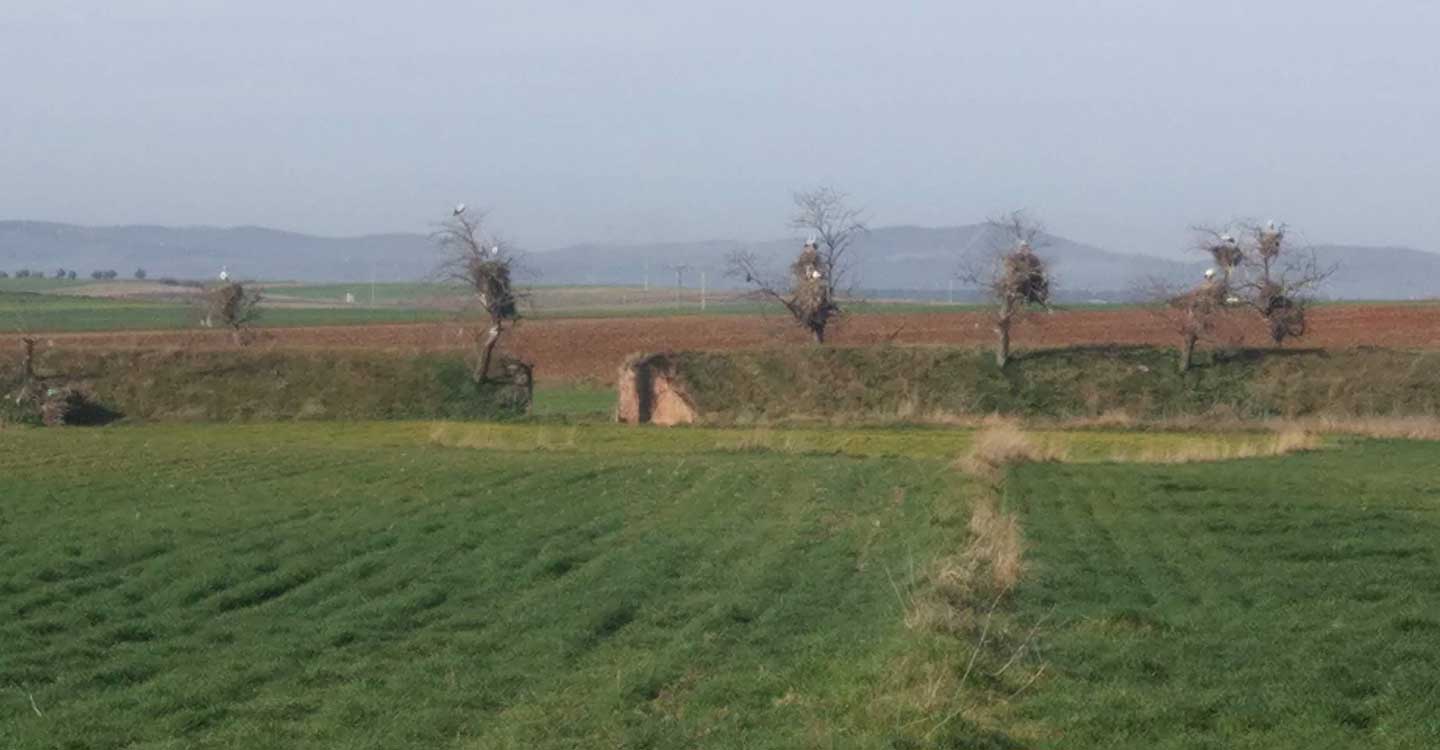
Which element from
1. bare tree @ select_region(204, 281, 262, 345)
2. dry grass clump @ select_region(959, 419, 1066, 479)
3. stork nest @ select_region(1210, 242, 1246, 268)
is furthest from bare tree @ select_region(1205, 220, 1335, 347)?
bare tree @ select_region(204, 281, 262, 345)

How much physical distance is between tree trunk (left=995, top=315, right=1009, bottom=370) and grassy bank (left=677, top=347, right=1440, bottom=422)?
287mm

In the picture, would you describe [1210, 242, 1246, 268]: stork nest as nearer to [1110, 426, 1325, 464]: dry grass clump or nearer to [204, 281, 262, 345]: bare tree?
[1110, 426, 1325, 464]: dry grass clump

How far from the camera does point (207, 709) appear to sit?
12.5 m

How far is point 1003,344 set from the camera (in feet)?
177

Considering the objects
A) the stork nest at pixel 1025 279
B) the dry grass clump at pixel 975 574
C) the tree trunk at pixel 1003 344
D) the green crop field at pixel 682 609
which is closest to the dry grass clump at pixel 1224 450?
the green crop field at pixel 682 609

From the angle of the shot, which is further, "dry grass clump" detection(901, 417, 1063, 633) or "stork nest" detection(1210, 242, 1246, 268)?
"stork nest" detection(1210, 242, 1246, 268)

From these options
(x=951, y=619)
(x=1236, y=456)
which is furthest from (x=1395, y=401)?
(x=951, y=619)

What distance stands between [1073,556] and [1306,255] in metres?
43.1

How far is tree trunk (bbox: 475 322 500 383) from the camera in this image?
A: 55000 mm

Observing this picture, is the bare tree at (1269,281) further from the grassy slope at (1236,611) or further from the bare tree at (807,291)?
the grassy slope at (1236,611)

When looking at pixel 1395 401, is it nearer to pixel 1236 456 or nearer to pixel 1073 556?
pixel 1236 456

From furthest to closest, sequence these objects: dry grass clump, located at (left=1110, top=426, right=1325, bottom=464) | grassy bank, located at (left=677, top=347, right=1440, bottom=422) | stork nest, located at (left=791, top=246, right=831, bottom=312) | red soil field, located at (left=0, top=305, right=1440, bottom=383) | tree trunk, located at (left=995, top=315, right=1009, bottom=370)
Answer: red soil field, located at (left=0, top=305, right=1440, bottom=383) → stork nest, located at (left=791, top=246, right=831, bottom=312) → tree trunk, located at (left=995, top=315, right=1009, bottom=370) → grassy bank, located at (left=677, top=347, right=1440, bottom=422) → dry grass clump, located at (left=1110, top=426, right=1325, bottom=464)

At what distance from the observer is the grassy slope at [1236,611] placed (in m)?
10.8

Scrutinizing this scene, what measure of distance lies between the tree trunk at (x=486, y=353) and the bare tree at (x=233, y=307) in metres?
13.7
